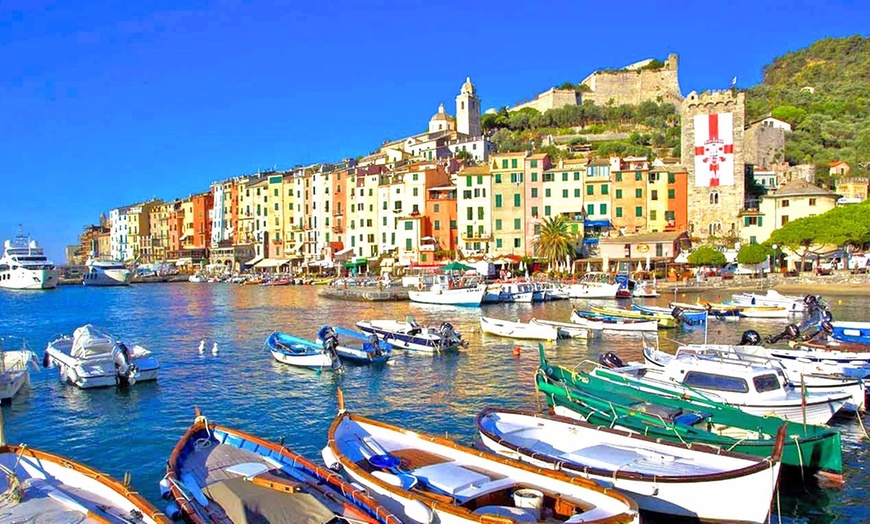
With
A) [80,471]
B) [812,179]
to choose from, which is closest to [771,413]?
[80,471]

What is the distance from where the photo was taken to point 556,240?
7375 centimetres

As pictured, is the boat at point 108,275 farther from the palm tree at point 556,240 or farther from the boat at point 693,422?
the boat at point 693,422

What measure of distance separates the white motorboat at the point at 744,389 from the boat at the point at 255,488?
10832 mm

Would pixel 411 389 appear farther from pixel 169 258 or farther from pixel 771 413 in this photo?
pixel 169 258

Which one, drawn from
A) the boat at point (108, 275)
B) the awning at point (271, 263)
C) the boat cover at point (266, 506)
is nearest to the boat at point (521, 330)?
the boat cover at point (266, 506)

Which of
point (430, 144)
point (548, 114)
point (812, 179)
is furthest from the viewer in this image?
point (548, 114)

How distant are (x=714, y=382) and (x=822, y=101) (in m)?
121

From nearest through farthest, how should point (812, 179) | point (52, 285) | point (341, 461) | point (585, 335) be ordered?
point (341, 461) < point (585, 335) < point (812, 179) < point (52, 285)

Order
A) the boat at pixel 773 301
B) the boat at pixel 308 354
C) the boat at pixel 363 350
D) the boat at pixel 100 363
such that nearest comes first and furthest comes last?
the boat at pixel 100 363 < the boat at pixel 308 354 < the boat at pixel 363 350 < the boat at pixel 773 301

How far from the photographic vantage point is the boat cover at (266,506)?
36.3 feet

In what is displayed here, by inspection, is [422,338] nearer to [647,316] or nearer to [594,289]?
[647,316]

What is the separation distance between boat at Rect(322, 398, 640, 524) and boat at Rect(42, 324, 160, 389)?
15.9m

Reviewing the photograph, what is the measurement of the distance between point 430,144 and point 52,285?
5891 centimetres

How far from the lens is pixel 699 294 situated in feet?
209
